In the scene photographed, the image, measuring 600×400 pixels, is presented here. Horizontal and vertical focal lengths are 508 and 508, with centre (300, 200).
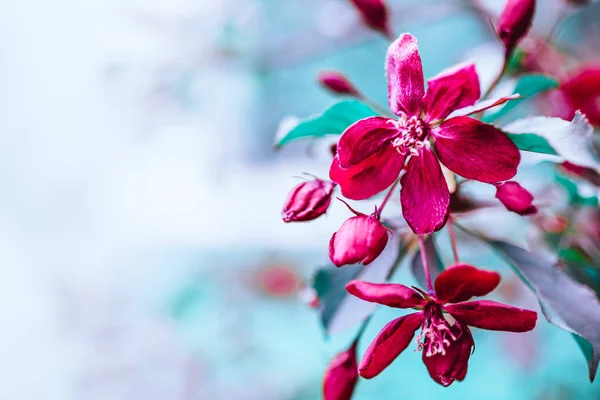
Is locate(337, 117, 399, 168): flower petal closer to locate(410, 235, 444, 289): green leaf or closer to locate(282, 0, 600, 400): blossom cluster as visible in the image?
locate(282, 0, 600, 400): blossom cluster

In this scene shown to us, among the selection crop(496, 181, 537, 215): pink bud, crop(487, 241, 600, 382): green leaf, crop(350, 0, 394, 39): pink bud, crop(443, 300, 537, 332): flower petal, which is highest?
crop(350, 0, 394, 39): pink bud

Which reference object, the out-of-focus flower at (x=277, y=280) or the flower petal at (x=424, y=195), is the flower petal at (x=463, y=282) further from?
the out-of-focus flower at (x=277, y=280)

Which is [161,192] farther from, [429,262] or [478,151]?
[478,151]

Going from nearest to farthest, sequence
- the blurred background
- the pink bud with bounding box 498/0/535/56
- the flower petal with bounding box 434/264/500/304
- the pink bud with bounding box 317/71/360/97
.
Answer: the flower petal with bounding box 434/264/500/304, the pink bud with bounding box 498/0/535/56, the pink bud with bounding box 317/71/360/97, the blurred background

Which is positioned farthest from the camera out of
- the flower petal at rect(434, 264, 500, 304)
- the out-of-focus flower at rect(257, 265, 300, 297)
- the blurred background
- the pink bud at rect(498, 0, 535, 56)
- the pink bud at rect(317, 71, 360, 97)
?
the out-of-focus flower at rect(257, 265, 300, 297)

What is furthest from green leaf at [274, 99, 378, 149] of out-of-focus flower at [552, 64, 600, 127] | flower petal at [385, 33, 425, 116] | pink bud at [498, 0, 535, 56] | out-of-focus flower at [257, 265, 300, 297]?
out-of-focus flower at [257, 265, 300, 297]

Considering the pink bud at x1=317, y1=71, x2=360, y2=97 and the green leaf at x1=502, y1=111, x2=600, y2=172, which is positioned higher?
the green leaf at x1=502, y1=111, x2=600, y2=172

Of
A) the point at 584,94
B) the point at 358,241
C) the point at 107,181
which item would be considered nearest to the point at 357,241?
the point at 358,241
